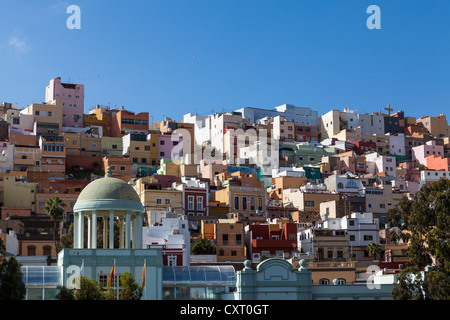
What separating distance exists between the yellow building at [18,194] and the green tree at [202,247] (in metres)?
23.9

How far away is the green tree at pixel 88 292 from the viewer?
4825cm

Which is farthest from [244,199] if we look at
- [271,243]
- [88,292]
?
[88,292]

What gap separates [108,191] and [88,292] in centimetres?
971

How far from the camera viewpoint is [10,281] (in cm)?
4741

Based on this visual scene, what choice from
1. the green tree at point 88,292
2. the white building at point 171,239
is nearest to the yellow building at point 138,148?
the white building at point 171,239

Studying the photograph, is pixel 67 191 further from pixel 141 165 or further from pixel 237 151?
pixel 237 151

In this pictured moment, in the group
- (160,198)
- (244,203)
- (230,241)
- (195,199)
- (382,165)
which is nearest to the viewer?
(230,241)

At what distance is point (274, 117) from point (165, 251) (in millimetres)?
77998

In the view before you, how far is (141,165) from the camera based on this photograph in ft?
406

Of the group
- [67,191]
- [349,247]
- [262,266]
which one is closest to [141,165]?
[67,191]

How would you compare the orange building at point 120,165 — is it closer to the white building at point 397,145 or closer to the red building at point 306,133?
the red building at point 306,133

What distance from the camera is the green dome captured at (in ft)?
185

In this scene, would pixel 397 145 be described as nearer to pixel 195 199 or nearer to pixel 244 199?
pixel 244 199

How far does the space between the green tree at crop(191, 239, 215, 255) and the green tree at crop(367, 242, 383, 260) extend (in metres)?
15.1
